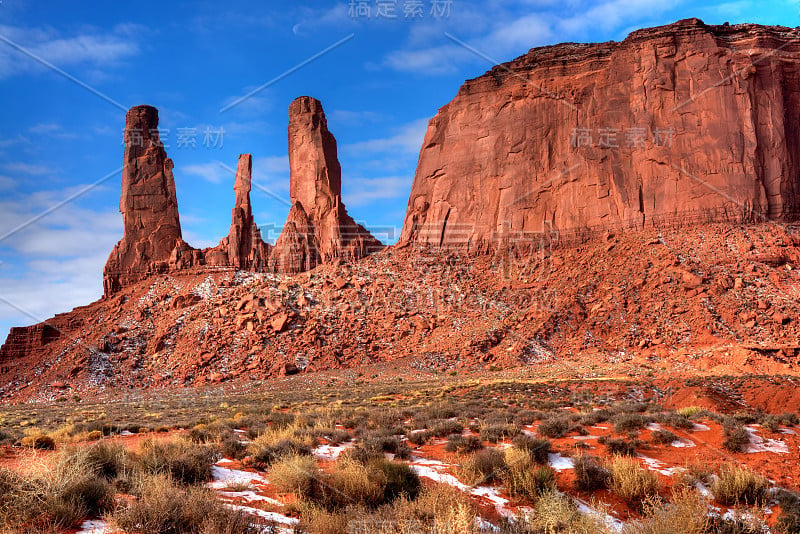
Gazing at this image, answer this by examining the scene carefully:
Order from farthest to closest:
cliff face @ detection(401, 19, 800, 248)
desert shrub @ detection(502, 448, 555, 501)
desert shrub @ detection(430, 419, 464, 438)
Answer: cliff face @ detection(401, 19, 800, 248), desert shrub @ detection(430, 419, 464, 438), desert shrub @ detection(502, 448, 555, 501)

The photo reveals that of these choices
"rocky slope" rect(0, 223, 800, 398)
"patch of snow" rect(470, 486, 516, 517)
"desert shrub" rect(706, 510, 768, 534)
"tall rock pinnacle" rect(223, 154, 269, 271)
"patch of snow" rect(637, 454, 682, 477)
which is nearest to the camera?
"desert shrub" rect(706, 510, 768, 534)

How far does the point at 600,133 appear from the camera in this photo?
5156cm

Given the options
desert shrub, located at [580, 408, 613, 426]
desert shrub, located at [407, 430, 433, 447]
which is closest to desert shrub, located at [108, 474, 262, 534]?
desert shrub, located at [407, 430, 433, 447]

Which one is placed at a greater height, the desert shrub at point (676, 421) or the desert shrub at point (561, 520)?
the desert shrub at point (561, 520)

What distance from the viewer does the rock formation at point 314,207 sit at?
54.7 metres

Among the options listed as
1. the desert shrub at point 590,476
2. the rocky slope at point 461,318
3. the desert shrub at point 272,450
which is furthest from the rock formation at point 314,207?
the desert shrub at point 590,476

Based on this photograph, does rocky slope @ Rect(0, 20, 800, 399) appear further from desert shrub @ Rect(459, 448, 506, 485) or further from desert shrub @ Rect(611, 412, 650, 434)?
desert shrub @ Rect(459, 448, 506, 485)

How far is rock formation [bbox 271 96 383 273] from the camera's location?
5472 cm

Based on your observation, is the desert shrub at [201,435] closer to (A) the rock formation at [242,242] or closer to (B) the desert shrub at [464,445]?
(B) the desert shrub at [464,445]

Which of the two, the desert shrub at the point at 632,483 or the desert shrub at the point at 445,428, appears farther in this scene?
the desert shrub at the point at 445,428

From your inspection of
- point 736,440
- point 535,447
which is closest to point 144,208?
point 535,447

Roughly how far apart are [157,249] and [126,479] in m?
56.4

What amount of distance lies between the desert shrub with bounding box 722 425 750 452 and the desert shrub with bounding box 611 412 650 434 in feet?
5.41

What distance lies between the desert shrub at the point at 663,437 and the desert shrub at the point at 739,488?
3047mm
